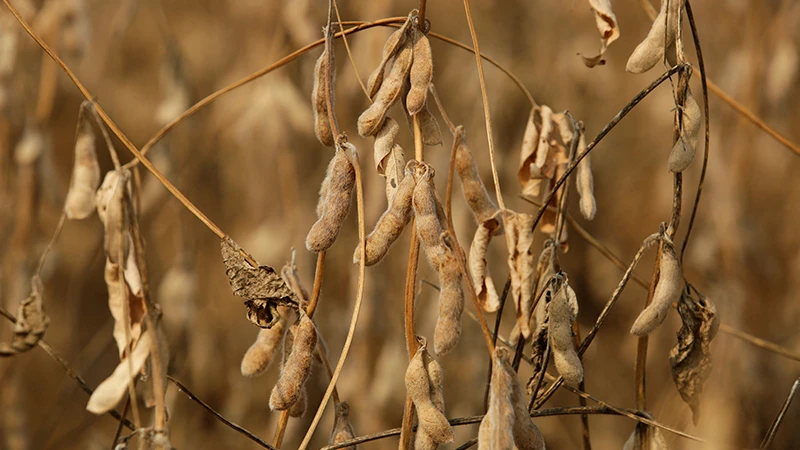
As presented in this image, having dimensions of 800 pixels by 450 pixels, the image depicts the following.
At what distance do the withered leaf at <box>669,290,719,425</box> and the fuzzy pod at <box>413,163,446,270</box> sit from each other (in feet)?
0.70

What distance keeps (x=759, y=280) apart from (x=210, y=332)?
39.9 inches

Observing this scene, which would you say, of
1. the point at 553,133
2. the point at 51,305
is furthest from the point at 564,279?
the point at 51,305

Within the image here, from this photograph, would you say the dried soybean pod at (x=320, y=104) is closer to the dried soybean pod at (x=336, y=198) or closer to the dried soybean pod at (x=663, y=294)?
the dried soybean pod at (x=336, y=198)

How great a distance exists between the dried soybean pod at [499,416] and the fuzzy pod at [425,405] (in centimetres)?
4

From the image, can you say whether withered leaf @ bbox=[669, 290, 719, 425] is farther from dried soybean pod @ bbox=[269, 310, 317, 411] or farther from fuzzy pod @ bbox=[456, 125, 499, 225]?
dried soybean pod @ bbox=[269, 310, 317, 411]

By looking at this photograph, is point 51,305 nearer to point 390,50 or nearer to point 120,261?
point 120,261

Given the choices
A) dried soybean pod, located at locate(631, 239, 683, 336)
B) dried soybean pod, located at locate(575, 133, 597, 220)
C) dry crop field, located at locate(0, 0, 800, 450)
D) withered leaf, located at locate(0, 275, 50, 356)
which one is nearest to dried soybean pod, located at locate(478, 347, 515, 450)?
dry crop field, located at locate(0, 0, 800, 450)

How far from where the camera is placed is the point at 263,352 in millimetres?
607

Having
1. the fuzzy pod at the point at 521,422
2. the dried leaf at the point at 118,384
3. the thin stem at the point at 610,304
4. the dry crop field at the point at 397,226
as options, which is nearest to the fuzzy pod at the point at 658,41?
the dry crop field at the point at 397,226

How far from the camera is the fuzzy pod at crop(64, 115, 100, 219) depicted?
0.64 meters

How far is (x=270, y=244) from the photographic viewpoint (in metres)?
1.25

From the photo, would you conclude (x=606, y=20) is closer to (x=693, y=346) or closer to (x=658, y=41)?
(x=658, y=41)

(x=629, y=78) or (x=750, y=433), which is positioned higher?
(x=629, y=78)

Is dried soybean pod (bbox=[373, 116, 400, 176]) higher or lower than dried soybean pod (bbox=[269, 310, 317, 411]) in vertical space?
higher
